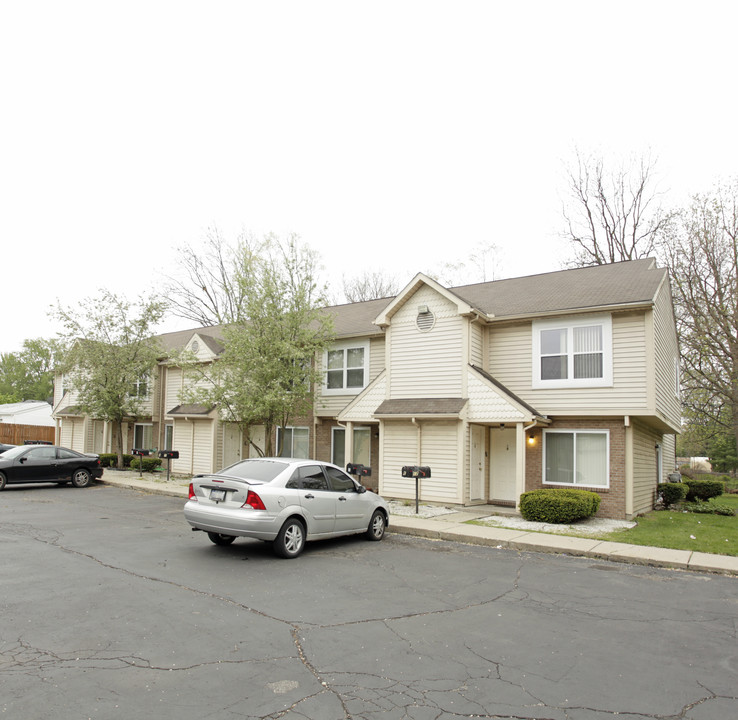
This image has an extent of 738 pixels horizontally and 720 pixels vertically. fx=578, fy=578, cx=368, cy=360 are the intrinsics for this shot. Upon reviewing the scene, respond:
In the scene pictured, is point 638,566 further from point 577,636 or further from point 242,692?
point 242,692

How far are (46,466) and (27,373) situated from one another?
6465 centimetres

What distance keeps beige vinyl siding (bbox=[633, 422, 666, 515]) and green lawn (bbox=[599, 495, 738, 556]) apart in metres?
0.46

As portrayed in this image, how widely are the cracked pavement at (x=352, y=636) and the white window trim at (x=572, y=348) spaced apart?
6561 mm

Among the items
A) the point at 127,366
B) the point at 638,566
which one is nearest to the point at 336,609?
the point at 638,566

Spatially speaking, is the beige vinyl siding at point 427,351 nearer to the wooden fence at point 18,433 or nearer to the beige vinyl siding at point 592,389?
the beige vinyl siding at point 592,389

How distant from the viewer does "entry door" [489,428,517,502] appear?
1686 cm

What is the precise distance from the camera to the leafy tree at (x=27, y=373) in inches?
2904

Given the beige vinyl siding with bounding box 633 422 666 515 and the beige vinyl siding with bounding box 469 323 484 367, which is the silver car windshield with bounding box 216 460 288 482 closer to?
the beige vinyl siding with bounding box 469 323 484 367

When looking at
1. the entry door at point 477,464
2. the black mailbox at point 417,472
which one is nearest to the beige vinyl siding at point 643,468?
the entry door at point 477,464

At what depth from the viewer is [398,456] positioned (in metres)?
17.3

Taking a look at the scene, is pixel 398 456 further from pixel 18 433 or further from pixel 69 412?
pixel 18 433

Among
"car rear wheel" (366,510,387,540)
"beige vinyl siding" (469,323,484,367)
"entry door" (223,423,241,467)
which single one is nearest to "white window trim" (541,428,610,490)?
"beige vinyl siding" (469,323,484,367)

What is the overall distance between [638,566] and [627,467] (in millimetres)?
5430

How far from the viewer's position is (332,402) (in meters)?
20.5
